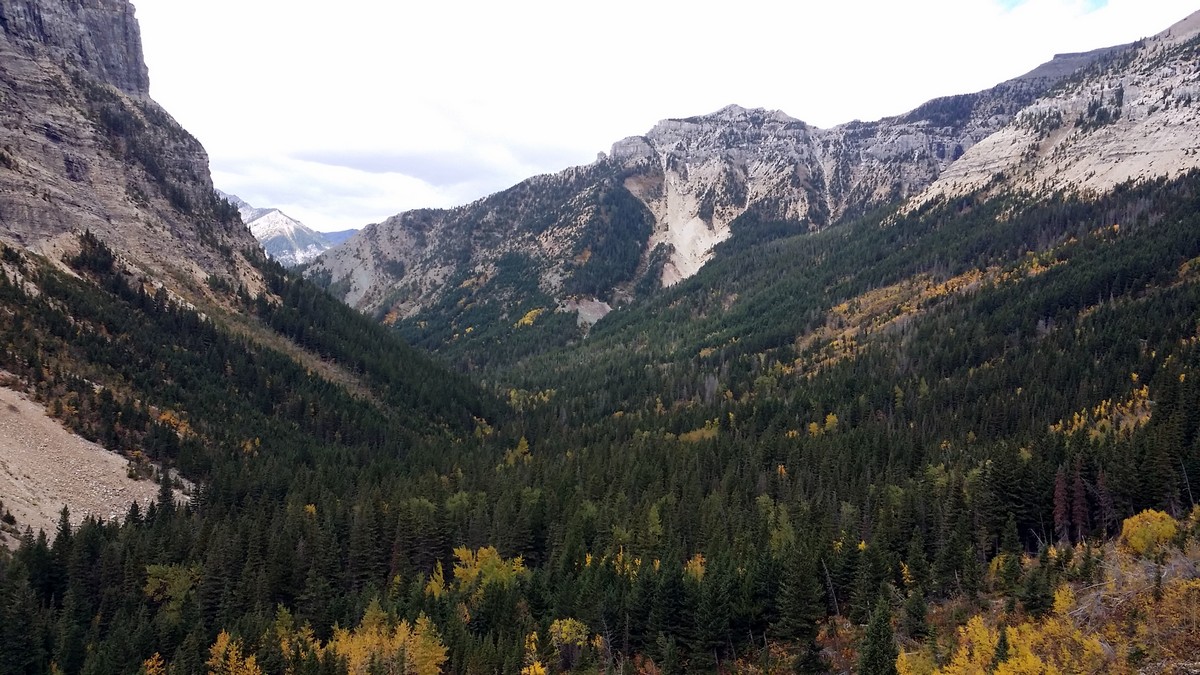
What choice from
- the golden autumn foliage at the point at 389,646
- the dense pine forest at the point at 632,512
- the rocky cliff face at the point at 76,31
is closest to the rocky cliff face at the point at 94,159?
the rocky cliff face at the point at 76,31

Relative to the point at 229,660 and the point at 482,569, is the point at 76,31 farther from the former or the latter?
the point at 229,660

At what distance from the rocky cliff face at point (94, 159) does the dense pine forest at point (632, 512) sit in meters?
10.1

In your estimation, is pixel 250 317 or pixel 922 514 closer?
pixel 922 514

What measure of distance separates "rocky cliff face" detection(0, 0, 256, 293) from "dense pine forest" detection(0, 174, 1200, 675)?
1008 cm

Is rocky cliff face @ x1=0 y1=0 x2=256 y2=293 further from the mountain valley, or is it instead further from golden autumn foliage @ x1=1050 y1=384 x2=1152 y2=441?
golden autumn foliage @ x1=1050 y1=384 x2=1152 y2=441

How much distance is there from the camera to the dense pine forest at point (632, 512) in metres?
57.6

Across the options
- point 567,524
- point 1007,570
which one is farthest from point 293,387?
point 1007,570

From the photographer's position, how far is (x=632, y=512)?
307 feet

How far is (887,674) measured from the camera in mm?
46688

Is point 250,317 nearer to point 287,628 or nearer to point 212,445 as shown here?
point 212,445

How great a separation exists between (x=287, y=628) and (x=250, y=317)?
123400 mm

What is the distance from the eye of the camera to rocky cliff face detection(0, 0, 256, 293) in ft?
468

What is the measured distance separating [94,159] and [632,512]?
510ft

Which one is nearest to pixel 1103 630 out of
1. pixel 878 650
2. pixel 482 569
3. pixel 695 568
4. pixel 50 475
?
pixel 878 650
